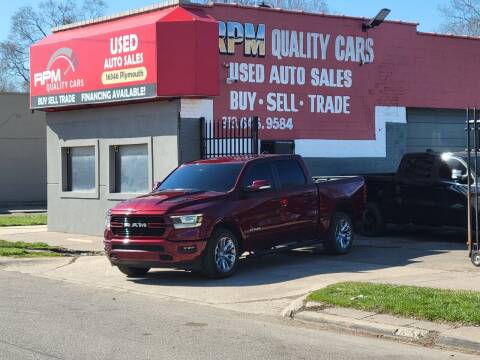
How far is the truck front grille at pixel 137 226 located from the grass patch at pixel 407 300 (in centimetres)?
298

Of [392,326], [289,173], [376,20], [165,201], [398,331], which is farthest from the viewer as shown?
[376,20]

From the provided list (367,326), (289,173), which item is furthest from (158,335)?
(289,173)

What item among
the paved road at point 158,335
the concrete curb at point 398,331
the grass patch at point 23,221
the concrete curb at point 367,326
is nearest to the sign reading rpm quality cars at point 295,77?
the paved road at point 158,335

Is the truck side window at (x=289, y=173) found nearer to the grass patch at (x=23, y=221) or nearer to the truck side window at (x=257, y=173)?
the truck side window at (x=257, y=173)

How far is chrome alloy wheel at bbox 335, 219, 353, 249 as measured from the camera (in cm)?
1444

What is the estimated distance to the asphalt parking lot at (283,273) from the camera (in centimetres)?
1063

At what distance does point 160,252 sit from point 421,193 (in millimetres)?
7260

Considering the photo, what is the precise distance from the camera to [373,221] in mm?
17547

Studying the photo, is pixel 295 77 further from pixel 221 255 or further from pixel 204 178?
pixel 221 255

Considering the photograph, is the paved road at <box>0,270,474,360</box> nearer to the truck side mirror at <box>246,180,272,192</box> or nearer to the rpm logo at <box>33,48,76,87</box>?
the truck side mirror at <box>246,180,272,192</box>

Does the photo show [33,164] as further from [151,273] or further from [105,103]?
[151,273]

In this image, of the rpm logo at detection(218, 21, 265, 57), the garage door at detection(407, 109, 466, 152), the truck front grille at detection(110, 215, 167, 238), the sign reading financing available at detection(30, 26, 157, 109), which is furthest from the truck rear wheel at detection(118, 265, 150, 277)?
the garage door at detection(407, 109, 466, 152)

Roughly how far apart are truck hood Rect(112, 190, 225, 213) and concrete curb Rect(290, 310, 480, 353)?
3299 mm

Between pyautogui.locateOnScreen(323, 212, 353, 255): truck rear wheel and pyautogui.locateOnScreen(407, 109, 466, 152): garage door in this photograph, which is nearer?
pyautogui.locateOnScreen(323, 212, 353, 255): truck rear wheel
